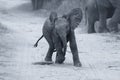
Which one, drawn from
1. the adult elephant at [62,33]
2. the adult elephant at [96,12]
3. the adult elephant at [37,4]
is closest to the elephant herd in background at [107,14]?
the adult elephant at [96,12]

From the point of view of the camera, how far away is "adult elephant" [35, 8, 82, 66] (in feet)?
31.3

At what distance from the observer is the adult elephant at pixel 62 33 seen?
953 cm

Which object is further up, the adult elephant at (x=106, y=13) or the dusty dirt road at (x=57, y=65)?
the adult elephant at (x=106, y=13)

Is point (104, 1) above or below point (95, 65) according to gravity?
above

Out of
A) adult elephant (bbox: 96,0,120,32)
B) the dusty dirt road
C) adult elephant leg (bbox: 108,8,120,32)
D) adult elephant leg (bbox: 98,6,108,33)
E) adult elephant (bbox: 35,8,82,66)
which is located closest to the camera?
the dusty dirt road

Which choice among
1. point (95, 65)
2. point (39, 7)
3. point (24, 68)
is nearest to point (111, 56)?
point (95, 65)

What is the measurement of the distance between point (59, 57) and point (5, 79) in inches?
82.9

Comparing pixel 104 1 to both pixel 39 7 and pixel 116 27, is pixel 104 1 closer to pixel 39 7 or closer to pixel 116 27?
pixel 116 27

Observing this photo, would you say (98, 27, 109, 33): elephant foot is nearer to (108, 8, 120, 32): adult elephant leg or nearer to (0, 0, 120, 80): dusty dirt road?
(108, 8, 120, 32): adult elephant leg

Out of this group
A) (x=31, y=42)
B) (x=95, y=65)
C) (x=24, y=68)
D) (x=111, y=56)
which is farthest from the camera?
(x=31, y=42)

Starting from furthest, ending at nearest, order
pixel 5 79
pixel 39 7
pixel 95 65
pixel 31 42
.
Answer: pixel 39 7 < pixel 31 42 < pixel 95 65 < pixel 5 79

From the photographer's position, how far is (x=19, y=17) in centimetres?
2678

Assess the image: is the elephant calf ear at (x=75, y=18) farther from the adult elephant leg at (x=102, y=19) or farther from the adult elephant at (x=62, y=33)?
the adult elephant leg at (x=102, y=19)

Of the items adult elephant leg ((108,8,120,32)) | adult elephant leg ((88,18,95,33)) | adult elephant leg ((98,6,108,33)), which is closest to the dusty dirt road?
adult elephant leg ((108,8,120,32))
